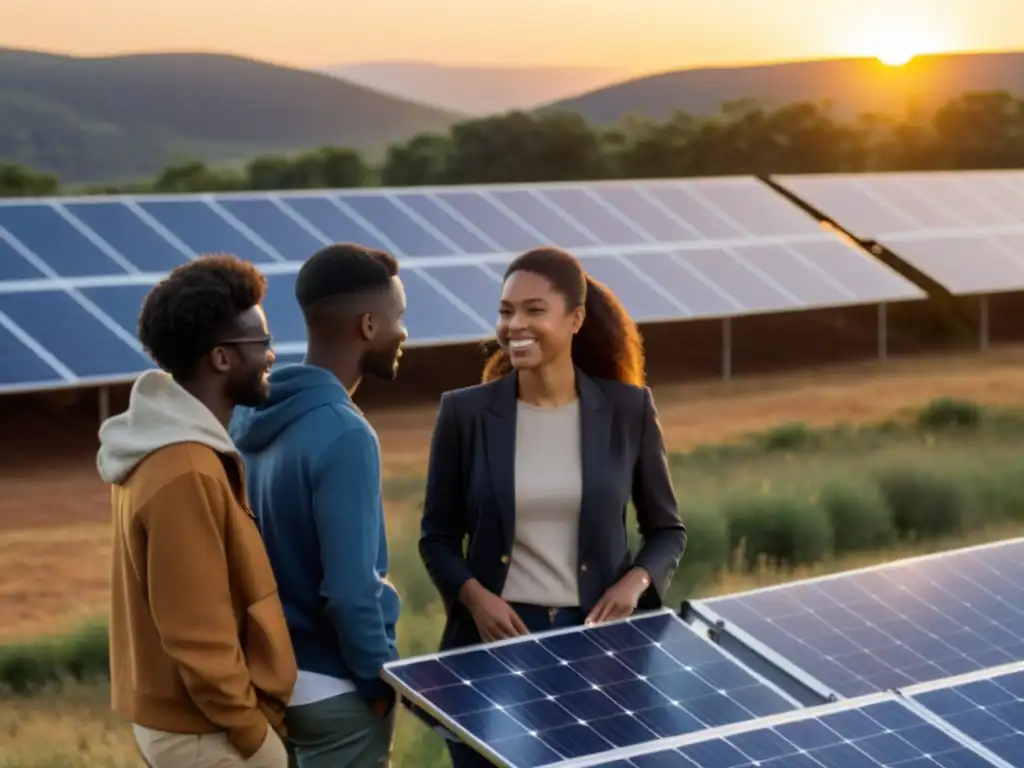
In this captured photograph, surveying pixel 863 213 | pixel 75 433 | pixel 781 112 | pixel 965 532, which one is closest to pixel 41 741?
pixel 965 532

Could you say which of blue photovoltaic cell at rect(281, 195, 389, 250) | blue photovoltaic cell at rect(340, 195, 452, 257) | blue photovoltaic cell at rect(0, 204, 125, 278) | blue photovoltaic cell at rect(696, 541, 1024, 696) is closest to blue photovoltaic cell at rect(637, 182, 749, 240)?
blue photovoltaic cell at rect(340, 195, 452, 257)

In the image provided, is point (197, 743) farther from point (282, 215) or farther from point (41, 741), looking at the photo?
point (282, 215)

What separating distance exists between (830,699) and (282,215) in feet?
46.4

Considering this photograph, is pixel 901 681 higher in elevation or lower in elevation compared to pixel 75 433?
higher

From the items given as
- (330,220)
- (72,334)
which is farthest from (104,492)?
(330,220)

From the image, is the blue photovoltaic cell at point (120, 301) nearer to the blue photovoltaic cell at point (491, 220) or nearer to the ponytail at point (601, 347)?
the blue photovoltaic cell at point (491, 220)

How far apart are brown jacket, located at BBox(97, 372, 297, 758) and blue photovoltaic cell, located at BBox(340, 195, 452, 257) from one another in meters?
14.1

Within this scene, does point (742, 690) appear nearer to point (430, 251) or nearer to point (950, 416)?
point (950, 416)

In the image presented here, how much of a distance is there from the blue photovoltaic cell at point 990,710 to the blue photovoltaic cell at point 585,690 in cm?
39

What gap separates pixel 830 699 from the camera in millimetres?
4445

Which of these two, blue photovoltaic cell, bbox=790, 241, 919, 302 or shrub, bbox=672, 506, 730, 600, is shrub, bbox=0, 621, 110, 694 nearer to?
shrub, bbox=672, 506, 730, 600

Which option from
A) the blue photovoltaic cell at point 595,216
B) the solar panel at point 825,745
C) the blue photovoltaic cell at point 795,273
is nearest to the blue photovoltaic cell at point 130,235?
the blue photovoltaic cell at point 595,216

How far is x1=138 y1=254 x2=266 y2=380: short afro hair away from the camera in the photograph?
350cm

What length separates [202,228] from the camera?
56.0ft
